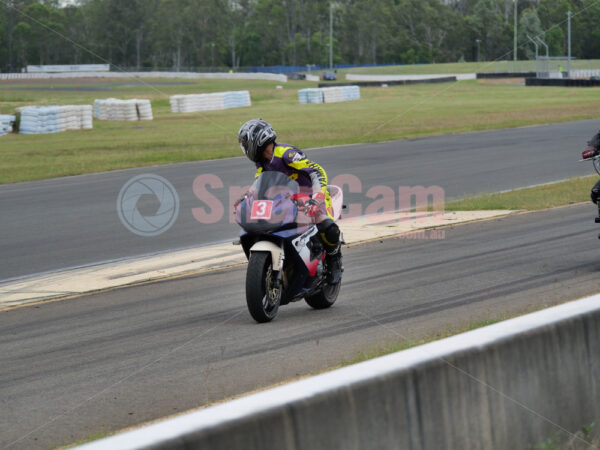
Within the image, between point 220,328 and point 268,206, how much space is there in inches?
45.8

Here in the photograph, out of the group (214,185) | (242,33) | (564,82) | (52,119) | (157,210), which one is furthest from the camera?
(242,33)

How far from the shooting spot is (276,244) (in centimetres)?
704

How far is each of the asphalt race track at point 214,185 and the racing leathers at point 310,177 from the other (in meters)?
4.78

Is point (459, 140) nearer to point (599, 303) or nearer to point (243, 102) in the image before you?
point (243, 102)

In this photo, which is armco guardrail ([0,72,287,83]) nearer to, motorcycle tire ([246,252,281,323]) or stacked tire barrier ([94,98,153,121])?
stacked tire barrier ([94,98,153,121])

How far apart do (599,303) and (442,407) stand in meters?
1.23

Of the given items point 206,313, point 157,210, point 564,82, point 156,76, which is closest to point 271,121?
point 157,210

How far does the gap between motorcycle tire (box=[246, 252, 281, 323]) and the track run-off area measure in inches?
5.7

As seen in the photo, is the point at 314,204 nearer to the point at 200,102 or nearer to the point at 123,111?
the point at 123,111

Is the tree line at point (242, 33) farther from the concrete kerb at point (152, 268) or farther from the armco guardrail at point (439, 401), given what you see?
the armco guardrail at point (439, 401)

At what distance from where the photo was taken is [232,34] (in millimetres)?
150125

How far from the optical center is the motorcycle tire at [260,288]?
6.84 meters

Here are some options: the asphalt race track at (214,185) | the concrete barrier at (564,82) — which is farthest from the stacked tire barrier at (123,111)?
the concrete barrier at (564,82)

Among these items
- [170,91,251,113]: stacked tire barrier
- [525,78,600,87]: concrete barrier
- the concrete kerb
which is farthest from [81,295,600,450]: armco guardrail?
[525,78,600,87]: concrete barrier
